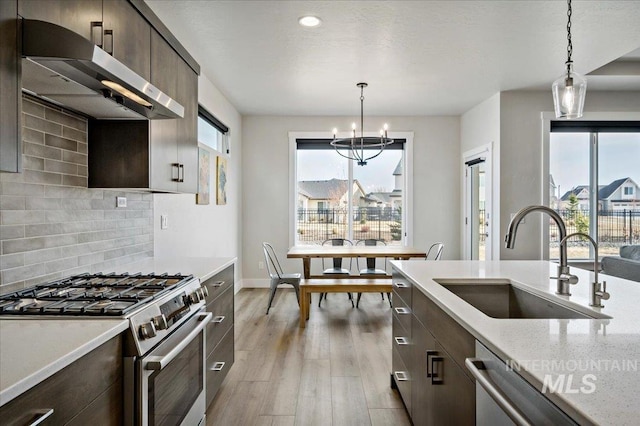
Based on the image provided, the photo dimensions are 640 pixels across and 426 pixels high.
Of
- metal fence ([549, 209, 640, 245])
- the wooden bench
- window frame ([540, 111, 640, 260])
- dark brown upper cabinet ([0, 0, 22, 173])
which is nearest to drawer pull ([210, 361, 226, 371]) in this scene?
dark brown upper cabinet ([0, 0, 22, 173])

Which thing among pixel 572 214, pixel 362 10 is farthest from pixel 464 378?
pixel 572 214

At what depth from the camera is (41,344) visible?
106 centimetres

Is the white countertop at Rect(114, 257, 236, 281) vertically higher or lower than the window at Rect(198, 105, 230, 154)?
lower

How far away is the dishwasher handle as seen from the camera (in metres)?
0.87

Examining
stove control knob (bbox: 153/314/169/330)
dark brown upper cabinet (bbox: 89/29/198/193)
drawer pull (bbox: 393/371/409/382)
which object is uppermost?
dark brown upper cabinet (bbox: 89/29/198/193)

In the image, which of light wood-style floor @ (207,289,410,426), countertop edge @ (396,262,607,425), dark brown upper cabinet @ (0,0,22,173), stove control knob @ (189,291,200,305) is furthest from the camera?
light wood-style floor @ (207,289,410,426)

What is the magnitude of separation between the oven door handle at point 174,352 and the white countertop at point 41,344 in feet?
0.57

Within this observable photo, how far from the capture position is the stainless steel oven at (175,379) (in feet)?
4.47

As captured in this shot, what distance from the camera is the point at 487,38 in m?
3.30

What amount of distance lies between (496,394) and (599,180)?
17.8 feet

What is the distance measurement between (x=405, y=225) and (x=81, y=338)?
553 centimetres

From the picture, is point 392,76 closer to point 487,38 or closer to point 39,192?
point 487,38

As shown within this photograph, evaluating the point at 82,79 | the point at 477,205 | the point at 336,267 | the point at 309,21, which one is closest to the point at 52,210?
the point at 82,79

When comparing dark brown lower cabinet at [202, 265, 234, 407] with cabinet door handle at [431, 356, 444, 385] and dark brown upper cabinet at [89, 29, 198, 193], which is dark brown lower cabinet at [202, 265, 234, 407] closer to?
dark brown upper cabinet at [89, 29, 198, 193]
